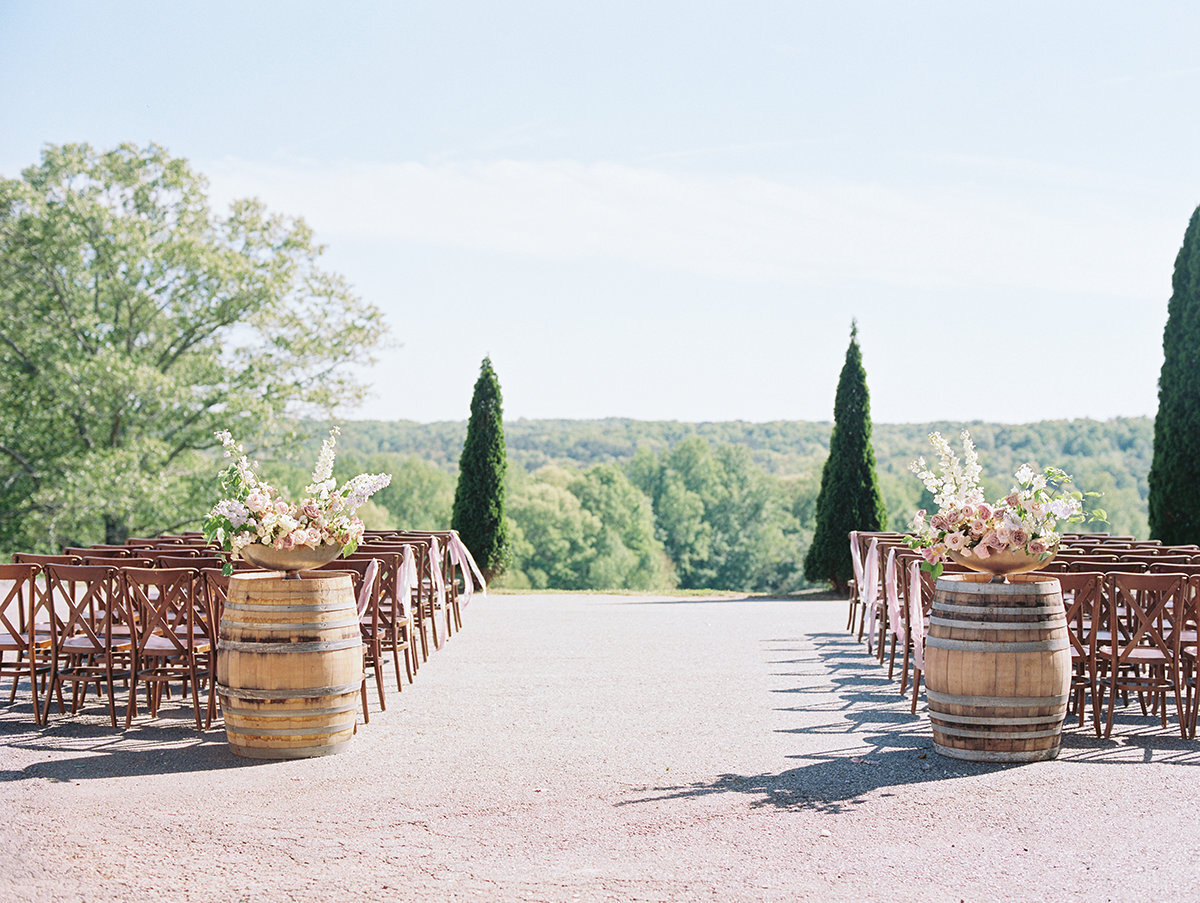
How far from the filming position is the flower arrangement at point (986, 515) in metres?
6.31

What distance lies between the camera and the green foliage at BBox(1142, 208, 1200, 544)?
615 inches

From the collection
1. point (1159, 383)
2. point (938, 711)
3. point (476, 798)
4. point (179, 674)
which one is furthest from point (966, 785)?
point (1159, 383)

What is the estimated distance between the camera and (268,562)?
6.64m

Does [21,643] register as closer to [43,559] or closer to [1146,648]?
[43,559]

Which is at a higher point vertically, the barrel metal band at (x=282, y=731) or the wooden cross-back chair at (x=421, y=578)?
the wooden cross-back chair at (x=421, y=578)

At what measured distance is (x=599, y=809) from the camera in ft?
16.8

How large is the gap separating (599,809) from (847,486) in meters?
13.0

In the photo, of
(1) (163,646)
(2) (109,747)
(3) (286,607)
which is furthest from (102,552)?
(3) (286,607)

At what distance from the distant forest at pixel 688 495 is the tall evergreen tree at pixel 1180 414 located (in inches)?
1078

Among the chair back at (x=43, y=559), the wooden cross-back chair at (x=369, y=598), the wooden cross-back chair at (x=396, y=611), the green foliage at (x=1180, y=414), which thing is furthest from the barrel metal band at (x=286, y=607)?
the green foliage at (x=1180, y=414)

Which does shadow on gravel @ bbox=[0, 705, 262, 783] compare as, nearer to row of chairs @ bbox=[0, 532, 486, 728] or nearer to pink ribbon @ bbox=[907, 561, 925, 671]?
row of chairs @ bbox=[0, 532, 486, 728]

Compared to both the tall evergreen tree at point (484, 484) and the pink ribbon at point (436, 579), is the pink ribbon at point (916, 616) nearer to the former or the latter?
the pink ribbon at point (436, 579)

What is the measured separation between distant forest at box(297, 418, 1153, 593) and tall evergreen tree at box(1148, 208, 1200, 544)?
2739cm

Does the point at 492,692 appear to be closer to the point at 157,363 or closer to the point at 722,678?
the point at 722,678
